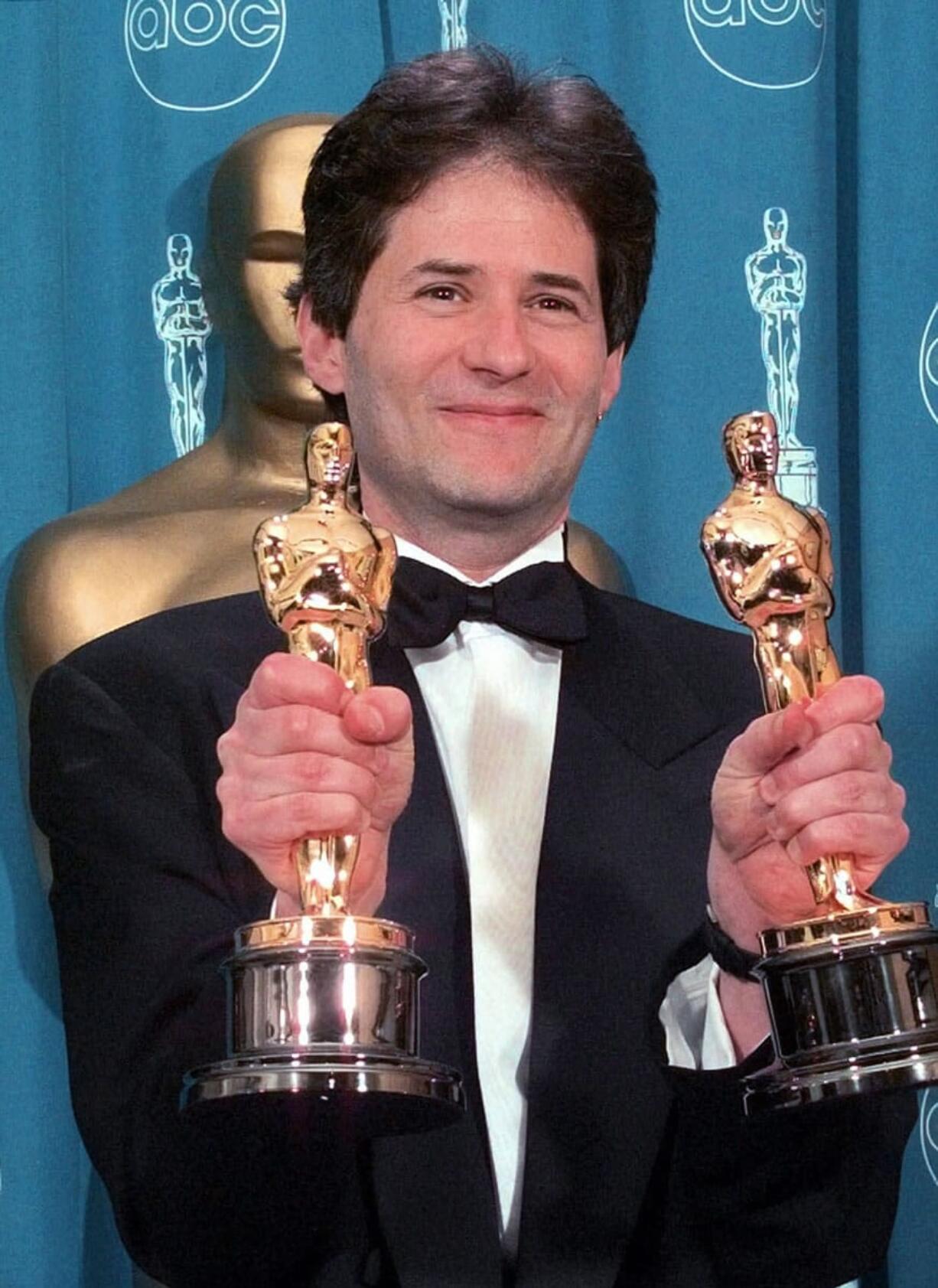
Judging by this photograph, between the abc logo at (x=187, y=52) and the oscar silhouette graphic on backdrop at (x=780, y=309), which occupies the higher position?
the abc logo at (x=187, y=52)

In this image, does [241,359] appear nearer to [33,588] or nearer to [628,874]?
[33,588]

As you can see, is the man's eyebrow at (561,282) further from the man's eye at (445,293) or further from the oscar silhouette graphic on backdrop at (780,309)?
the oscar silhouette graphic on backdrop at (780,309)

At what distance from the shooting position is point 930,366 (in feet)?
5.78

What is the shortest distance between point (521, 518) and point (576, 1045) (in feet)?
1.14

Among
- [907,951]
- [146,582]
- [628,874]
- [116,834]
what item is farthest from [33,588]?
[907,951]

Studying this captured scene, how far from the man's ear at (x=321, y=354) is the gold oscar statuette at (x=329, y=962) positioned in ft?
1.49

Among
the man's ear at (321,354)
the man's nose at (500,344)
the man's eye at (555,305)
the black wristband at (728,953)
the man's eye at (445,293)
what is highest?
the man's ear at (321,354)

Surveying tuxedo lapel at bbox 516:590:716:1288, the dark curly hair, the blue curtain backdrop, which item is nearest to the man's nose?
the dark curly hair

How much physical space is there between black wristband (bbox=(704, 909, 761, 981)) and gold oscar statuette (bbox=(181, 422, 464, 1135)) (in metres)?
0.19

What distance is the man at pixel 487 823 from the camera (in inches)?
43.4

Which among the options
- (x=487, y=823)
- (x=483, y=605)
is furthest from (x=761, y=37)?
(x=487, y=823)

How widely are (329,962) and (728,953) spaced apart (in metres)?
0.26

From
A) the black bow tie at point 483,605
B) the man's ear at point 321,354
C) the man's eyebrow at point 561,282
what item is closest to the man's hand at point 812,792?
the black bow tie at point 483,605

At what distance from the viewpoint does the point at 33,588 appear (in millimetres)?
1604
